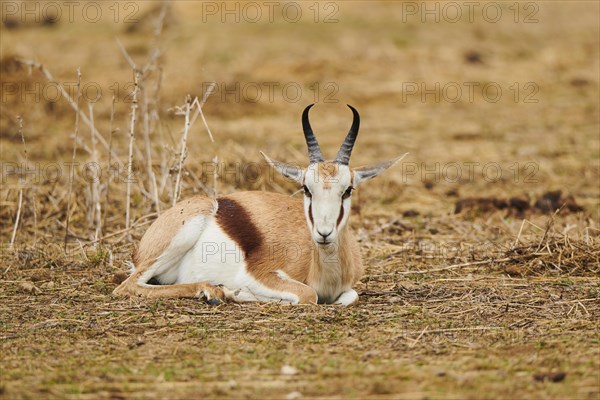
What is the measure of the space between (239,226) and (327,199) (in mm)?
1232

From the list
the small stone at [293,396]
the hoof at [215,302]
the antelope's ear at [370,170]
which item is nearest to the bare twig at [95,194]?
the hoof at [215,302]

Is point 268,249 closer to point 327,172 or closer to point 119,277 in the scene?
point 327,172

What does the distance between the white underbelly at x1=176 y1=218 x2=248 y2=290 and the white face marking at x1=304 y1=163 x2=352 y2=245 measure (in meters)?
0.96

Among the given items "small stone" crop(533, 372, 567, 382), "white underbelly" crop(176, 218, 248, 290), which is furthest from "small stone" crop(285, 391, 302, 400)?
"white underbelly" crop(176, 218, 248, 290)

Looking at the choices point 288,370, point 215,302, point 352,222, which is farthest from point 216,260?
point 352,222

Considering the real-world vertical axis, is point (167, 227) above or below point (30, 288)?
above

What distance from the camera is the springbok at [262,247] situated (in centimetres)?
Result: 695

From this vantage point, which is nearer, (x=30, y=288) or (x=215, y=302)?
(x=215, y=302)

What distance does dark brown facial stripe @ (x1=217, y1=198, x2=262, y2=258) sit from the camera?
758cm

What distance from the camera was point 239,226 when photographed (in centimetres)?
768

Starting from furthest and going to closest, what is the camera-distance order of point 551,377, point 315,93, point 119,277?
point 315,93
point 119,277
point 551,377

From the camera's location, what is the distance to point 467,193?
496 inches

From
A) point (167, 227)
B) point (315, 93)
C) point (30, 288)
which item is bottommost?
point (30, 288)

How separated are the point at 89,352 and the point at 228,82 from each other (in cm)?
1365
